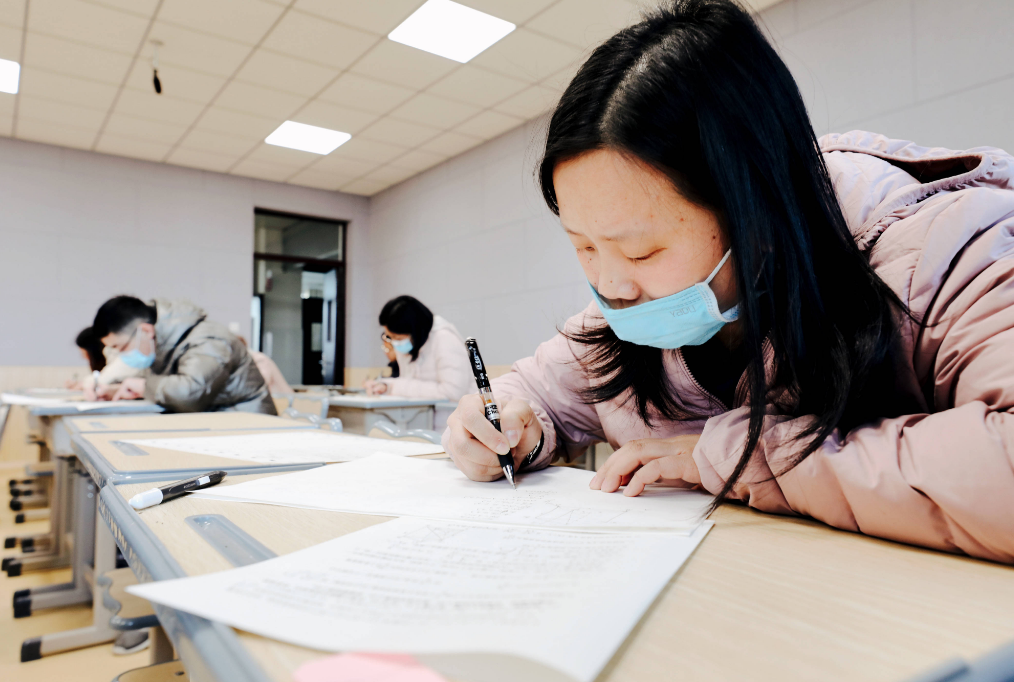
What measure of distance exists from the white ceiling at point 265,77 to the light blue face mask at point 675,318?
273 cm

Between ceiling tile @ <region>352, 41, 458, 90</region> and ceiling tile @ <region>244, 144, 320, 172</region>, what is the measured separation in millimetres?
1823

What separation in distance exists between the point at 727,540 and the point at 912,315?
1.00 ft

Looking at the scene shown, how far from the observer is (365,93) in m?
4.57

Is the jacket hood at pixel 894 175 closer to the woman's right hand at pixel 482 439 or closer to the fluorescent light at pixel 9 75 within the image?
the woman's right hand at pixel 482 439

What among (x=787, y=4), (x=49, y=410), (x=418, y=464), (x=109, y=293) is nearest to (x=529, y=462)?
(x=418, y=464)

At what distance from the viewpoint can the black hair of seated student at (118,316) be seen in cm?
286

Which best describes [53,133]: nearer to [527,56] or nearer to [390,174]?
[390,174]

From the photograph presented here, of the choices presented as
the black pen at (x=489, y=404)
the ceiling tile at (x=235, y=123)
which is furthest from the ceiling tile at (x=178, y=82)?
the black pen at (x=489, y=404)

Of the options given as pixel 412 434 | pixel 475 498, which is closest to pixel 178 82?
pixel 412 434

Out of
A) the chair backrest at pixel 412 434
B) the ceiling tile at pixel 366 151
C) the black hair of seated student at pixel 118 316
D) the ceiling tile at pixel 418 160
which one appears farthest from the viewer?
the ceiling tile at pixel 418 160

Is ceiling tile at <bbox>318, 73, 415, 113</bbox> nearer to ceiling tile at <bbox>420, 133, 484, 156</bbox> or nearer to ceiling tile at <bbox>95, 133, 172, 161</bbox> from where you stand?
ceiling tile at <bbox>420, 133, 484, 156</bbox>

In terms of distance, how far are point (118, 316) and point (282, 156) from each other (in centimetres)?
349

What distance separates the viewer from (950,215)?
1.97 ft

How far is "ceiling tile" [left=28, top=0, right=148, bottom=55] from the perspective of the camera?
3.48 metres
